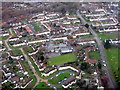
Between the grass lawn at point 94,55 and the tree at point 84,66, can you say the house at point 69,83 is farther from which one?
the grass lawn at point 94,55

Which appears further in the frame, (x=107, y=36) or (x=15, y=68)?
(x=107, y=36)

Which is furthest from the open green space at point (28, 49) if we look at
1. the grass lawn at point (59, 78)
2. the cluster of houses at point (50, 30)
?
the grass lawn at point (59, 78)

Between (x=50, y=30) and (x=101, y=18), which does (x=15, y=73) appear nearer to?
(x=50, y=30)

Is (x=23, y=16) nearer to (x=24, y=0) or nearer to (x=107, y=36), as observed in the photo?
(x=24, y=0)

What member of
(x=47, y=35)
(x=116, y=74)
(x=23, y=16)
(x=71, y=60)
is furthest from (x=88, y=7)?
(x=116, y=74)

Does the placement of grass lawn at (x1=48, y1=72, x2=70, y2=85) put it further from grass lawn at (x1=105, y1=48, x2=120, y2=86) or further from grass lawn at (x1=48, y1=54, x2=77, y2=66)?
grass lawn at (x1=105, y1=48, x2=120, y2=86)
